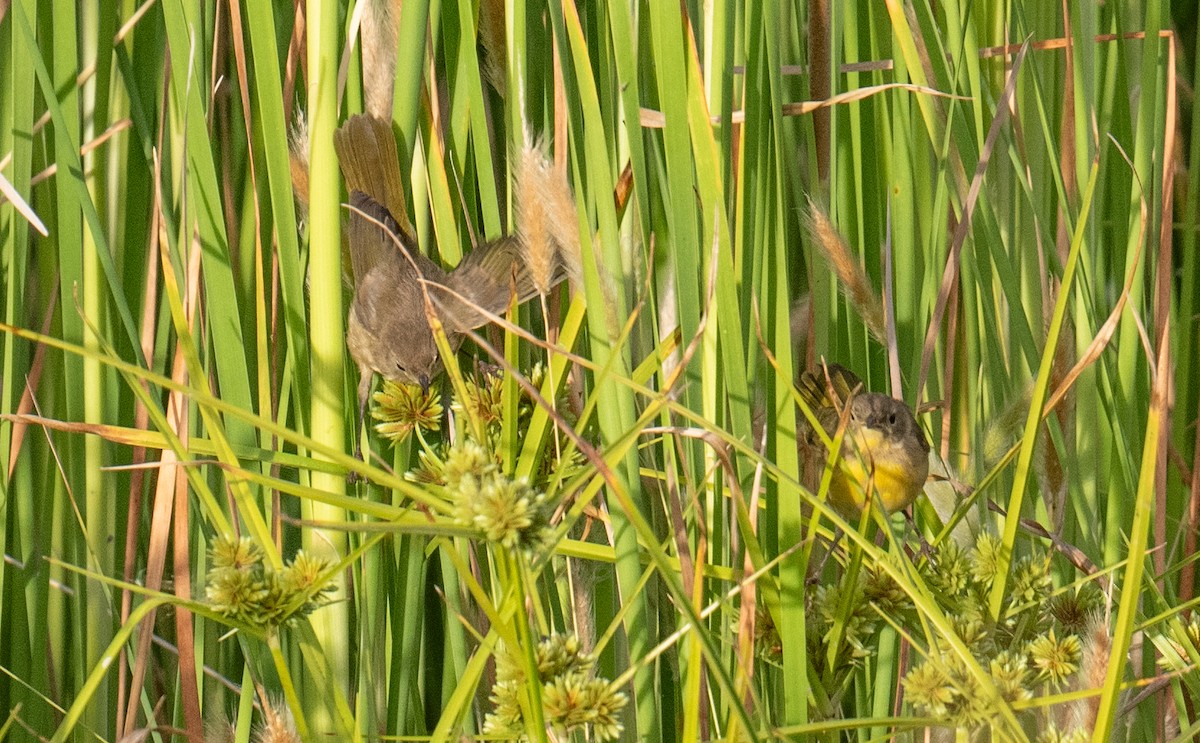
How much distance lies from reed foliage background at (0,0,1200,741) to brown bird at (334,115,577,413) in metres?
0.03

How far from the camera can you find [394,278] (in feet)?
3.83

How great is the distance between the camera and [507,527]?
48 centimetres

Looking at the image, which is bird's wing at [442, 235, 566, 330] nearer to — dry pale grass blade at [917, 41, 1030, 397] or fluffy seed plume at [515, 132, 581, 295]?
fluffy seed plume at [515, 132, 581, 295]

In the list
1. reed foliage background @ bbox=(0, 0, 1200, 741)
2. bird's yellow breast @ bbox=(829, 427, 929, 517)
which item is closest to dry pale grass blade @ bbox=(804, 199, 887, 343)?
reed foliage background @ bbox=(0, 0, 1200, 741)

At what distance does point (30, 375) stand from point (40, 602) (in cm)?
21

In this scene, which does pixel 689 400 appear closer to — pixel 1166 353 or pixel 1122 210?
pixel 1166 353

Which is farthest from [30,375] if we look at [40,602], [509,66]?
[509,66]

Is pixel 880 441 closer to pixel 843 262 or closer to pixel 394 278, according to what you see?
pixel 843 262

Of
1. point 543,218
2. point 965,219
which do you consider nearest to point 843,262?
point 965,219

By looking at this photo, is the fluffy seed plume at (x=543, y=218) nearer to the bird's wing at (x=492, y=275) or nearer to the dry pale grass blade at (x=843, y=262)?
the bird's wing at (x=492, y=275)

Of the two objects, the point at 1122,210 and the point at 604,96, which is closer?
the point at 604,96

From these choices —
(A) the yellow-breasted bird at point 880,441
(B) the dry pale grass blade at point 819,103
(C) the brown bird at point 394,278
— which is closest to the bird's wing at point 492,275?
(C) the brown bird at point 394,278

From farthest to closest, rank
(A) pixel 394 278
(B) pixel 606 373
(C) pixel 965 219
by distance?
(A) pixel 394 278 → (C) pixel 965 219 → (B) pixel 606 373

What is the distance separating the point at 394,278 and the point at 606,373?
624 millimetres
